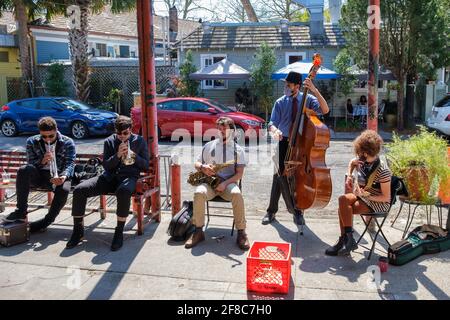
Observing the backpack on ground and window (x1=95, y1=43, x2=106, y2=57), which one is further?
window (x1=95, y1=43, x2=106, y2=57)

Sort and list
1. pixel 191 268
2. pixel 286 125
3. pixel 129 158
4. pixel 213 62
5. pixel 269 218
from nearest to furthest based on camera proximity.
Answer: pixel 191 268
pixel 129 158
pixel 286 125
pixel 269 218
pixel 213 62

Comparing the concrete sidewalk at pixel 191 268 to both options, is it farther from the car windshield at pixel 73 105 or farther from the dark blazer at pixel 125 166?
the car windshield at pixel 73 105

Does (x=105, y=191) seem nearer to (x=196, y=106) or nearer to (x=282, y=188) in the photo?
(x=282, y=188)

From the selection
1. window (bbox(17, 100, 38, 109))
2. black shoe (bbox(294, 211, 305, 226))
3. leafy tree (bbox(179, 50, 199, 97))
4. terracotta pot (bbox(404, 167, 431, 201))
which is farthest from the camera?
leafy tree (bbox(179, 50, 199, 97))

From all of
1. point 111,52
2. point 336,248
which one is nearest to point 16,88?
point 111,52

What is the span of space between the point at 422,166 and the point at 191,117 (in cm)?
935

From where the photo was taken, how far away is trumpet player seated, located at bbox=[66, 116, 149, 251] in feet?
16.6

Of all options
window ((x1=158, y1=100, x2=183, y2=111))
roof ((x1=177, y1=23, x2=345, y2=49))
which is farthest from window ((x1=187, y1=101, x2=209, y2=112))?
roof ((x1=177, y1=23, x2=345, y2=49))

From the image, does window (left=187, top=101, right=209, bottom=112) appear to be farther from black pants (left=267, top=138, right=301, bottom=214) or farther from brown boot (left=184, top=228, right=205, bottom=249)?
brown boot (left=184, top=228, right=205, bottom=249)

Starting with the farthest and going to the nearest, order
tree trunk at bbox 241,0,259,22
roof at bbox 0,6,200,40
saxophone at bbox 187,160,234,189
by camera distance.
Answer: tree trunk at bbox 241,0,259,22
roof at bbox 0,6,200,40
saxophone at bbox 187,160,234,189

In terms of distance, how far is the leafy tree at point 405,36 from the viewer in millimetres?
14172

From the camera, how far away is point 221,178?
5.37m

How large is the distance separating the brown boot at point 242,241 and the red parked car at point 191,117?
8.55 meters

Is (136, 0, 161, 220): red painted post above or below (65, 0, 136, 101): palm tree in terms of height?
below
